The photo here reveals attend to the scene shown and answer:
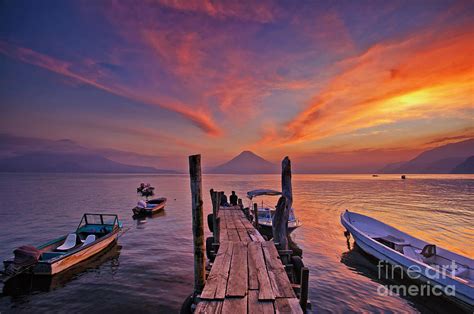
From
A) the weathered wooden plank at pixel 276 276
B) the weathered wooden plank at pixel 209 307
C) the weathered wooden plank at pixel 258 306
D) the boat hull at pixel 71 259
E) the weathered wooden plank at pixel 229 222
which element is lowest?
the boat hull at pixel 71 259

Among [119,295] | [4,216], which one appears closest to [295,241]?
[119,295]

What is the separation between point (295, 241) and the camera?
20.7 metres

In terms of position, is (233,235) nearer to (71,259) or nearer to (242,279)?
(242,279)

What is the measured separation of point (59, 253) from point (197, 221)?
11451mm

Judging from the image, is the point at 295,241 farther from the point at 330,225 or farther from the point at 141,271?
the point at 141,271

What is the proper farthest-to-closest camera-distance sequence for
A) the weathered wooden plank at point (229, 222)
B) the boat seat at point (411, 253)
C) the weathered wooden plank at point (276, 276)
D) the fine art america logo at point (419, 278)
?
the weathered wooden plank at point (229, 222) < the boat seat at point (411, 253) < the fine art america logo at point (419, 278) < the weathered wooden plank at point (276, 276)

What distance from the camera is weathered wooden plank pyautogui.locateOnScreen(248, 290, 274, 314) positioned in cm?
505

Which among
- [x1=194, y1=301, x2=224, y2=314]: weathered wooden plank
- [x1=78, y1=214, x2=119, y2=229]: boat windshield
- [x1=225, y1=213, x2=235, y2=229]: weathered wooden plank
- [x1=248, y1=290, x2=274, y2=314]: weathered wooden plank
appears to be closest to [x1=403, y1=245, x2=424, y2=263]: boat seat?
[x1=225, y1=213, x2=235, y2=229]: weathered wooden plank

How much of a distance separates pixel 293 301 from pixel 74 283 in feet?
40.3

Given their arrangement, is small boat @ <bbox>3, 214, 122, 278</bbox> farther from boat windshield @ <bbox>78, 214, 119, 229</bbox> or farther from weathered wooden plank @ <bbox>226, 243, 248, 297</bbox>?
weathered wooden plank @ <bbox>226, 243, 248, 297</bbox>

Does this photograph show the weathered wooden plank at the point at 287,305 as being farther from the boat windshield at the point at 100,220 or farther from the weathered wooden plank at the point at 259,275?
the boat windshield at the point at 100,220

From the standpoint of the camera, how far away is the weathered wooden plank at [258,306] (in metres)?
5.05

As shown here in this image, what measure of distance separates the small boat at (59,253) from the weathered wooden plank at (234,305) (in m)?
11.7

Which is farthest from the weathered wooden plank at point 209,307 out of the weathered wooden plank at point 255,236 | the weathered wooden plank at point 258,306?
the weathered wooden plank at point 255,236
